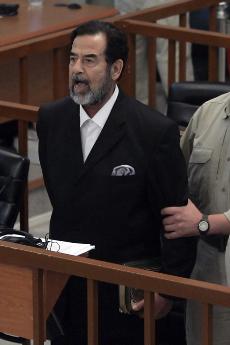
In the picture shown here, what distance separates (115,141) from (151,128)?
14 cm

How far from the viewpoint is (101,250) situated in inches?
186

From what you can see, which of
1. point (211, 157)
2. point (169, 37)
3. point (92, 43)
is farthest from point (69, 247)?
point (169, 37)

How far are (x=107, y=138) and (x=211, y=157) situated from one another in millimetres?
412

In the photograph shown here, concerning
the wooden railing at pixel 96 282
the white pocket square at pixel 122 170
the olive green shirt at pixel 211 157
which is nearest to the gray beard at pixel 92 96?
the white pocket square at pixel 122 170

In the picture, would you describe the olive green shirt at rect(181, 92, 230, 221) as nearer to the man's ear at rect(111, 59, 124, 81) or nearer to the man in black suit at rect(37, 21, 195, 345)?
the man in black suit at rect(37, 21, 195, 345)

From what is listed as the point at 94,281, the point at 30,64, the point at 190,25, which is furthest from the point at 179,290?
the point at 190,25

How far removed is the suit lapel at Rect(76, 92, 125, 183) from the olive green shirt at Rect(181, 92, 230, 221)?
0.32 m

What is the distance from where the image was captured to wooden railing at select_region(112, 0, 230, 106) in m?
7.17

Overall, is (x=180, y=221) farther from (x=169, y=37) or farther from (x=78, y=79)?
(x=169, y=37)

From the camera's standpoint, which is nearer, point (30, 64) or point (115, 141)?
point (115, 141)

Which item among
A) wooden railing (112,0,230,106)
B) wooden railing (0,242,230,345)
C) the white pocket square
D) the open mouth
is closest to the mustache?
the open mouth

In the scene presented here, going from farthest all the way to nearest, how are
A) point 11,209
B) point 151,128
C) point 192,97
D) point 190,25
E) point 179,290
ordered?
1. point 190,25
2. point 192,97
3. point 11,209
4. point 151,128
5. point 179,290

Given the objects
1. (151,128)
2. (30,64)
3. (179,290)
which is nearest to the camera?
(179,290)

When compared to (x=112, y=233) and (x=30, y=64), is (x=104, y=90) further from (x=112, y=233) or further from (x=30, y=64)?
(x=30, y=64)
